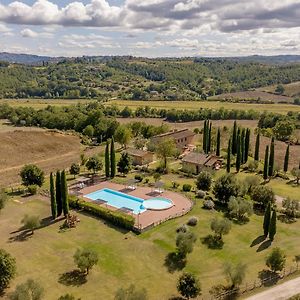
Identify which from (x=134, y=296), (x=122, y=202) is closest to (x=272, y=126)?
(x=122, y=202)

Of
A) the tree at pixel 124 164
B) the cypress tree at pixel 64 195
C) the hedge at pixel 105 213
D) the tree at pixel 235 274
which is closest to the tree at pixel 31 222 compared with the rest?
the cypress tree at pixel 64 195

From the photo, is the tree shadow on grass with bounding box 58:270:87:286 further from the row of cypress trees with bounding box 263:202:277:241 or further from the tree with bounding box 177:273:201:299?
the row of cypress trees with bounding box 263:202:277:241

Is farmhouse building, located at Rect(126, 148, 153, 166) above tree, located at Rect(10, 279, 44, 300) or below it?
below

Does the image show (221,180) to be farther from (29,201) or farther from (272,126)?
(272,126)

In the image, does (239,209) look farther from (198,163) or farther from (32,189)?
(32,189)

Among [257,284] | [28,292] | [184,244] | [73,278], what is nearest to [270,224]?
[257,284]

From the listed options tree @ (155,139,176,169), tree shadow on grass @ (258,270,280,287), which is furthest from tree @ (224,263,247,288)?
tree @ (155,139,176,169)
